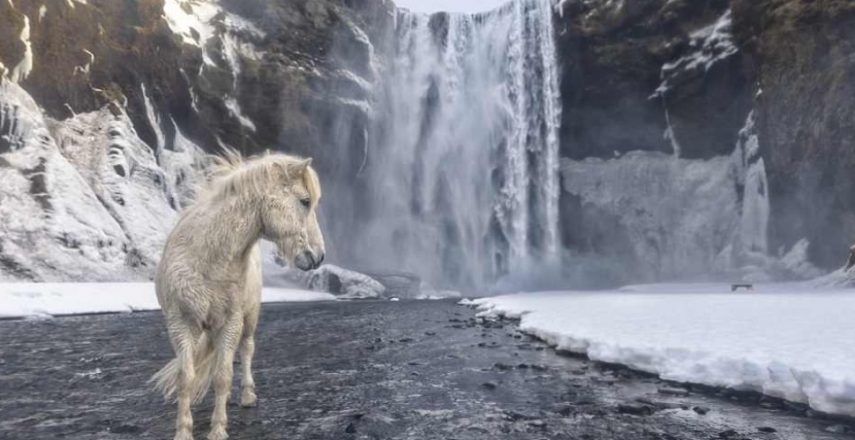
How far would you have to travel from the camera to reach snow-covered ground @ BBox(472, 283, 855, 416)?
272 inches

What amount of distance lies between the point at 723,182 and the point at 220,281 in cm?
5386

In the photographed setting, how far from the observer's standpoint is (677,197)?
5266cm

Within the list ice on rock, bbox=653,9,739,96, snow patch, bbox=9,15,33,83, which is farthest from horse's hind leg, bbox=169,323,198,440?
ice on rock, bbox=653,9,739,96

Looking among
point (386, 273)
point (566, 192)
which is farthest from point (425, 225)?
point (566, 192)

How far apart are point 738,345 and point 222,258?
8104mm

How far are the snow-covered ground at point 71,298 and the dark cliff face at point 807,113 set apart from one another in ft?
147

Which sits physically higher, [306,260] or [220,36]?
[220,36]

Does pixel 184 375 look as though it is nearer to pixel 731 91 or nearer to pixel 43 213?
pixel 43 213

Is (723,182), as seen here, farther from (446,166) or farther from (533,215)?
(446,166)

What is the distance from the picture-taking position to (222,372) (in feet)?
18.0

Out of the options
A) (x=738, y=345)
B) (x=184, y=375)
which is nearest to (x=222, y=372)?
(x=184, y=375)

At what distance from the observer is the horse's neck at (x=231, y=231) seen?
18.0 feet

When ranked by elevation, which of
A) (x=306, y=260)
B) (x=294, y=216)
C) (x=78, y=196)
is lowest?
(x=306, y=260)

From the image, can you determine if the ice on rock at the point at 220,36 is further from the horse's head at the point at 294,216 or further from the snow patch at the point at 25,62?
the horse's head at the point at 294,216
